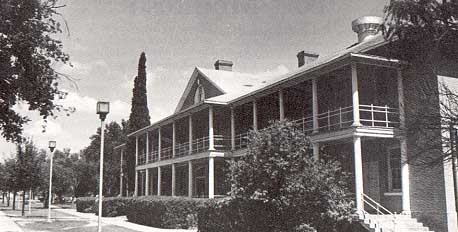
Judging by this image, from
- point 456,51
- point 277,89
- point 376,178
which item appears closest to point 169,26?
point 277,89

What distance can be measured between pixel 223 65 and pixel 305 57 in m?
8.28

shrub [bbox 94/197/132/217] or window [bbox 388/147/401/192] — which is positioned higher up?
window [bbox 388/147/401/192]

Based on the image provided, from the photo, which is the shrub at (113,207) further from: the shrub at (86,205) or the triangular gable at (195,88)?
the triangular gable at (195,88)

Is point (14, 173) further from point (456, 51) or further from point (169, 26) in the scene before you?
point (456, 51)

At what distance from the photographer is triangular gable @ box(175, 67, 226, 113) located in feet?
112

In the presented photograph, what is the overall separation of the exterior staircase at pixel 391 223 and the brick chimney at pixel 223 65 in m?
24.2

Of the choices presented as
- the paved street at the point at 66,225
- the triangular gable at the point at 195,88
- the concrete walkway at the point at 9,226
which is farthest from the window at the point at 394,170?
the concrete walkway at the point at 9,226

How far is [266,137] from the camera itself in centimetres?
1767

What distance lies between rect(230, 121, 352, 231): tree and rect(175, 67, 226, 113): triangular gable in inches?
596

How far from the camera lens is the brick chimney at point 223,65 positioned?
40062 mm

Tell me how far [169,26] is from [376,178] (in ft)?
33.7

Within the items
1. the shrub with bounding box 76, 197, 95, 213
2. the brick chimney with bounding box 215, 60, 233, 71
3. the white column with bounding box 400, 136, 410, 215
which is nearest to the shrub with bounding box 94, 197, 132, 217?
the shrub with bounding box 76, 197, 95, 213

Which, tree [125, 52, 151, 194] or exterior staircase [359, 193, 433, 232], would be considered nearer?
exterior staircase [359, 193, 433, 232]

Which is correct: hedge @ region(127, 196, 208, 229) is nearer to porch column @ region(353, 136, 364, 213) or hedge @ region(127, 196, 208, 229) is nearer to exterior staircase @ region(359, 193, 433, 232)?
porch column @ region(353, 136, 364, 213)
